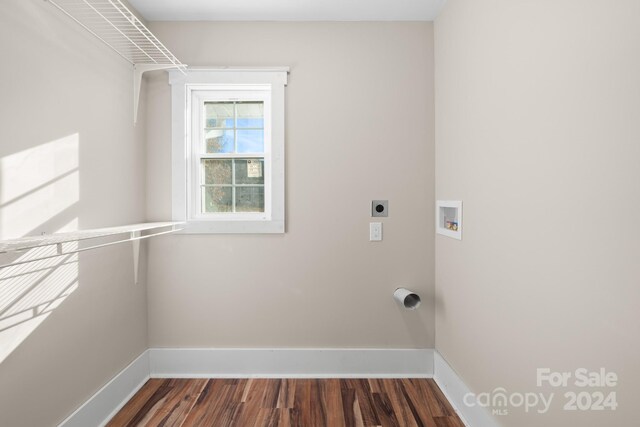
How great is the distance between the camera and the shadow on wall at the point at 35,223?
120cm

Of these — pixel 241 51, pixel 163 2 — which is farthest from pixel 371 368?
pixel 163 2

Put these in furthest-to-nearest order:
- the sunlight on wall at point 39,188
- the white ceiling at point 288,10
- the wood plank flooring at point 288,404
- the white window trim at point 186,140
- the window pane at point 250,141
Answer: the window pane at point 250,141, the white window trim at point 186,140, the white ceiling at point 288,10, the wood plank flooring at point 288,404, the sunlight on wall at point 39,188

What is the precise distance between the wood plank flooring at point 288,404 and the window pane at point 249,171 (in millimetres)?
1303

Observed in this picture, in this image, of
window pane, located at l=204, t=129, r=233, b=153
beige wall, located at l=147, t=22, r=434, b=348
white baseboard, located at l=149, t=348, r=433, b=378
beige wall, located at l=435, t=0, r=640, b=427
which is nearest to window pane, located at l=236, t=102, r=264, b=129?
window pane, located at l=204, t=129, r=233, b=153

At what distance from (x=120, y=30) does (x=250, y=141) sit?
0.91m

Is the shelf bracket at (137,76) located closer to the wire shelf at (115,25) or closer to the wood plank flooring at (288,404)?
the wire shelf at (115,25)

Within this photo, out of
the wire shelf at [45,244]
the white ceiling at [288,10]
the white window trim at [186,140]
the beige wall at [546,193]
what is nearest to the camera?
the beige wall at [546,193]

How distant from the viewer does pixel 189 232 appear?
84.6 inches

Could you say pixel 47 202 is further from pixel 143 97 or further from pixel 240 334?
pixel 240 334

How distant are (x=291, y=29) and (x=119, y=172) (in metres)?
1.38

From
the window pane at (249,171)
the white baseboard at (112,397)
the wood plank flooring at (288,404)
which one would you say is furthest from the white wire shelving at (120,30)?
the wood plank flooring at (288,404)

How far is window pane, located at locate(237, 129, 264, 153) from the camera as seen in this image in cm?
225

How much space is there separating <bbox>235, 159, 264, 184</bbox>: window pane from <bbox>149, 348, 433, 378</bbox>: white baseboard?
1.13m

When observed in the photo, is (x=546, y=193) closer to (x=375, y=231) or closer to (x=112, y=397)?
(x=375, y=231)
